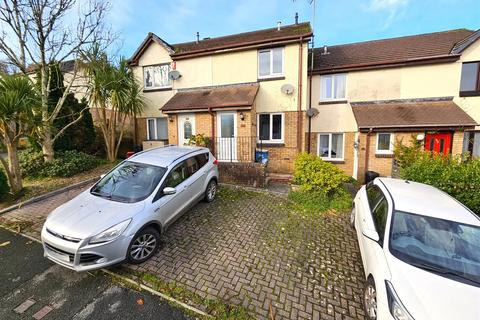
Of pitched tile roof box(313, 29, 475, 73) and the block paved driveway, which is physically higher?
pitched tile roof box(313, 29, 475, 73)

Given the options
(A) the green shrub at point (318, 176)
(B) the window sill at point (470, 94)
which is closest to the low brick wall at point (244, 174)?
(A) the green shrub at point (318, 176)

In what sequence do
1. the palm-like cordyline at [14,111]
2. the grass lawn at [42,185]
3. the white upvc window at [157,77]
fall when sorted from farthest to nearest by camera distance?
1. the white upvc window at [157,77]
2. the grass lawn at [42,185]
3. the palm-like cordyline at [14,111]

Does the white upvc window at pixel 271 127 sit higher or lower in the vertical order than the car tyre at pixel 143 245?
higher

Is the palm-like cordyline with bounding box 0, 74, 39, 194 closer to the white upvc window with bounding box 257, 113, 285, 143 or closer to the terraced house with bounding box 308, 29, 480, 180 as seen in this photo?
the white upvc window with bounding box 257, 113, 285, 143

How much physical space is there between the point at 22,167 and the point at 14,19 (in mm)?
5268

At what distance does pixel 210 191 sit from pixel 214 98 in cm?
535

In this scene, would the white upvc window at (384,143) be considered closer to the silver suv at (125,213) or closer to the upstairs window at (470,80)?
the upstairs window at (470,80)

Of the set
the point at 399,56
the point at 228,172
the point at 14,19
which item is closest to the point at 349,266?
the point at 228,172

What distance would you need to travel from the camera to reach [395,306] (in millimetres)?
2215

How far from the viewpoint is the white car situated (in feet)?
6.93

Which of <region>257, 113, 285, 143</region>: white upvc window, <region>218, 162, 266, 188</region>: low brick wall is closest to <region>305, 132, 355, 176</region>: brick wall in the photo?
<region>257, 113, 285, 143</region>: white upvc window

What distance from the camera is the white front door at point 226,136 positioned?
9672mm

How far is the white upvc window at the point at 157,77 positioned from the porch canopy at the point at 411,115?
995 centimetres

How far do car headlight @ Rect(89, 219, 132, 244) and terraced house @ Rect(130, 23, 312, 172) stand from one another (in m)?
6.10
